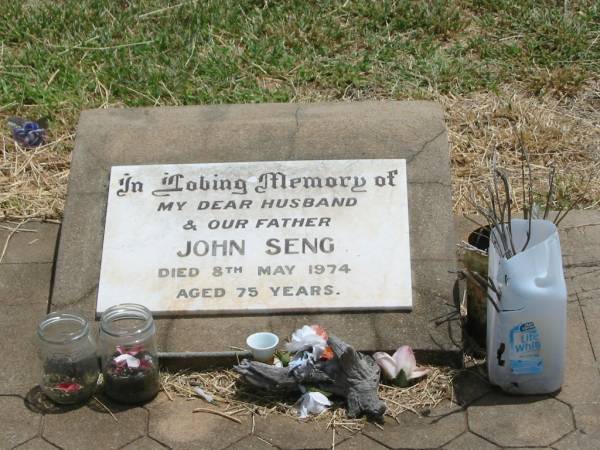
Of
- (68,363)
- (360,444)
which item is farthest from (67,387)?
(360,444)

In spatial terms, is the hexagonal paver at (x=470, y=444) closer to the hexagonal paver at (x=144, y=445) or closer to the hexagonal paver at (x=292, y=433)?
the hexagonal paver at (x=292, y=433)

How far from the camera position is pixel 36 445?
3613 millimetres

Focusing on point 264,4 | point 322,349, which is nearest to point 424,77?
point 264,4

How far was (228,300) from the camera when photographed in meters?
4.03

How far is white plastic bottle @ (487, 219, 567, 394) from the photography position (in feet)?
11.6

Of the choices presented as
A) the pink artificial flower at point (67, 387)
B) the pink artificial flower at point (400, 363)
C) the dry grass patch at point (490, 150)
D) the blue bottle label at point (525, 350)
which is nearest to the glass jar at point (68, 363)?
the pink artificial flower at point (67, 387)

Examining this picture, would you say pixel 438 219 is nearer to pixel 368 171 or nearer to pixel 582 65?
pixel 368 171

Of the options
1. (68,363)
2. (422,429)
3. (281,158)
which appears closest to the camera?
(422,429)

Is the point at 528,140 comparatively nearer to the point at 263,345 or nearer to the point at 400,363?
the point at 400,363

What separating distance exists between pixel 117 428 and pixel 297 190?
3.93ft

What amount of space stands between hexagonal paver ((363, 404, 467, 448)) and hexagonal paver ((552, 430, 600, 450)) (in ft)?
1.07

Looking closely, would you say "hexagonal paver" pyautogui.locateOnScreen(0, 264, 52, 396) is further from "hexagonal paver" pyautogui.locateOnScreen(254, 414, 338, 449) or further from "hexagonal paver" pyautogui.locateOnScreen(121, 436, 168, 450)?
"hexagonal paver" pyautogui.locateOnScreen(254, 414, 338, 449)

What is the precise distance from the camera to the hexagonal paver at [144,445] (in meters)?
3.58

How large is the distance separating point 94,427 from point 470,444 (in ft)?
4.25
